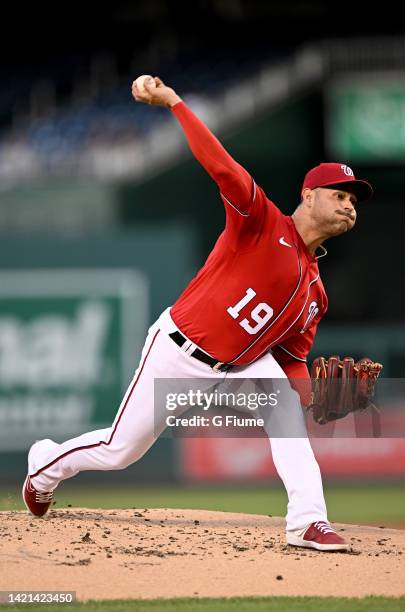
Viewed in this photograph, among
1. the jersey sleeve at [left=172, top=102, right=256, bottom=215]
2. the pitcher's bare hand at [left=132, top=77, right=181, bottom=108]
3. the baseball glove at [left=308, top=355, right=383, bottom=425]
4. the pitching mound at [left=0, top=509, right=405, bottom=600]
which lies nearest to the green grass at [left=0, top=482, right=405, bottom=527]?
the pitching mound at [left=0, top=509, right=405, bottom=600]

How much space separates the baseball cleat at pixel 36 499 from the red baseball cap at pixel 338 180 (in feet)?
6.24

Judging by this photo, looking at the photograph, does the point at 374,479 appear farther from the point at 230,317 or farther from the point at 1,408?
the point at 230,317

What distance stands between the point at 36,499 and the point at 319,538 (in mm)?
1419

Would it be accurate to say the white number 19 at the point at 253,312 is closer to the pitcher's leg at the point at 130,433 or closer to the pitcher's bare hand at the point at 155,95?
the pitcher's leg at the point at 130,433

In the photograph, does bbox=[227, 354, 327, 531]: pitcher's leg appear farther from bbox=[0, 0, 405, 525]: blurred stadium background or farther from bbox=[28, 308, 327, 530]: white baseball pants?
bbox=[0, 0, 405, 525]: blurred stadium background

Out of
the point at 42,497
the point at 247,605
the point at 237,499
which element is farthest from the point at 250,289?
the point at 237,499

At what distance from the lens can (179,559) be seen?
4570 mm

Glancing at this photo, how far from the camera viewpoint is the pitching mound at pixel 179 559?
409cm

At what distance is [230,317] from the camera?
4.71 meters

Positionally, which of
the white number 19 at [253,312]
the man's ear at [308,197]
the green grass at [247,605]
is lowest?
the green grass at [247,605]

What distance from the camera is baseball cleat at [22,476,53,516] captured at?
5266mm

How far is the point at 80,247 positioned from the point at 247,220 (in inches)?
214

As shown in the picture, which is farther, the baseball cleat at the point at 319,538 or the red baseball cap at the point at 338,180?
the red baseball cap at the point at 338,180

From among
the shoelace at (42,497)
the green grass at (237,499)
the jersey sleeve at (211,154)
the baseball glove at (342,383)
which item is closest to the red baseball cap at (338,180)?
the jersey sleeve at (211,154)
